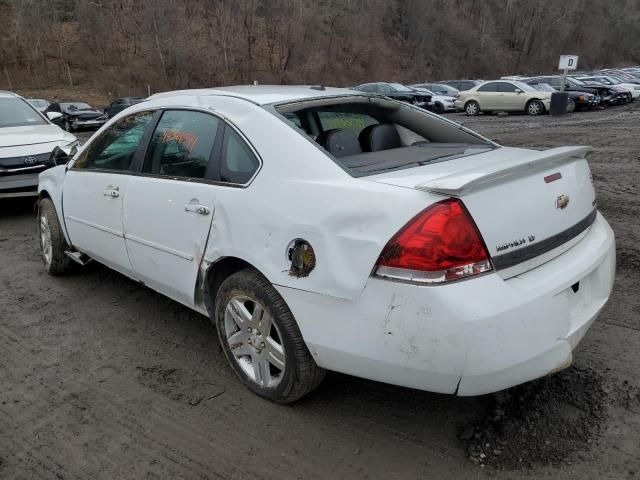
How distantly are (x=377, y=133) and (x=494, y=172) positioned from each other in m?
1.24

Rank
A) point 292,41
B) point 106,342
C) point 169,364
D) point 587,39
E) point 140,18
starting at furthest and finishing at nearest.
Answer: point 587,39 → point 292,41 → point 140,18 → point 106,342 → point 169,364

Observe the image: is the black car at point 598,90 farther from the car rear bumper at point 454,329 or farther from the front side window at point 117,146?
the car rear bumper at point 454,329

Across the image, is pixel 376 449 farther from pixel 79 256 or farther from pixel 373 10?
pixel 373 10

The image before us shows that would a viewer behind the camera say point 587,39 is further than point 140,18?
Yes

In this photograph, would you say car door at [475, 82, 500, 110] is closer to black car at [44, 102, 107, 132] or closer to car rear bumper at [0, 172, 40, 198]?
black car at [44, 102, 107, 132]

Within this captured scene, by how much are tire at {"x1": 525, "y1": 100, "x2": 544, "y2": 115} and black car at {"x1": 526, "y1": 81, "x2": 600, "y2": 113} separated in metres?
0.92

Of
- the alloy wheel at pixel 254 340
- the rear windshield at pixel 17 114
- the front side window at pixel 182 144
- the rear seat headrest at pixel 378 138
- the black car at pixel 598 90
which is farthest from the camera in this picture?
the black car at pixel 598 90

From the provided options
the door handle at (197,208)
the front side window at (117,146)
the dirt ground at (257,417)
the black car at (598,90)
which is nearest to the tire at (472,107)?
the black car at (598,90)

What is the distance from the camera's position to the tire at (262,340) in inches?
102

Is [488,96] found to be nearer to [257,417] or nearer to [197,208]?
[197,208]

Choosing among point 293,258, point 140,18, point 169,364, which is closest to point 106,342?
point 169,364

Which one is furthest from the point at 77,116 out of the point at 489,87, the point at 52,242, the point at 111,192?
the point at 111,192

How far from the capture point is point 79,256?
14.6 feet

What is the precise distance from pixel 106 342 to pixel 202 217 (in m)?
1.33
